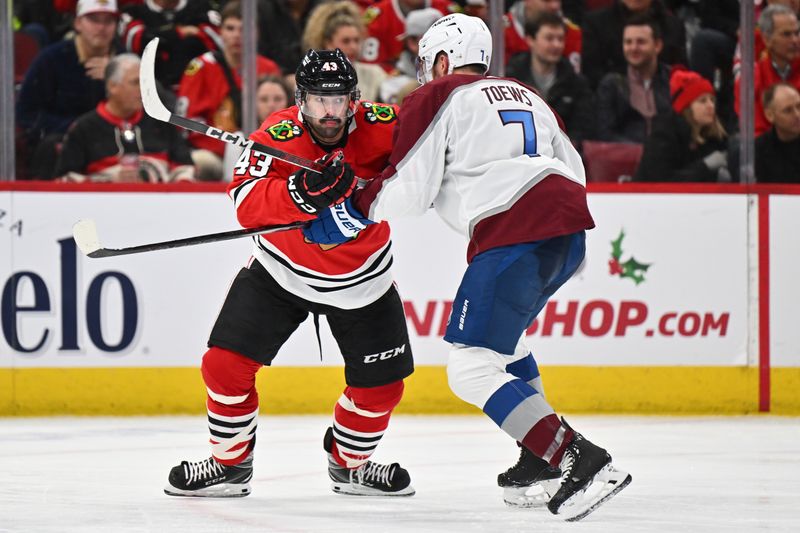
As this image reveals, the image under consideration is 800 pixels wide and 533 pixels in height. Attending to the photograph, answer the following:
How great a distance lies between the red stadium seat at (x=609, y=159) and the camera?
16.4 feet

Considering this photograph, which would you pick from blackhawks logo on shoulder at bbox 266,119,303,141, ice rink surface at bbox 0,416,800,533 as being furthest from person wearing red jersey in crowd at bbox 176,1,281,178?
blackhawks logo on shoulder at bbox 266,119,303,141

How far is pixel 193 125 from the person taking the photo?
3.10 m

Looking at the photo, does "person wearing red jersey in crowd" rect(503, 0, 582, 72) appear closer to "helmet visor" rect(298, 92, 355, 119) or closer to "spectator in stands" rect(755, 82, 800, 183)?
"spectator in stands" rect(755, 82, 800, 183)

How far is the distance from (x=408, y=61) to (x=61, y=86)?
51.7 inches

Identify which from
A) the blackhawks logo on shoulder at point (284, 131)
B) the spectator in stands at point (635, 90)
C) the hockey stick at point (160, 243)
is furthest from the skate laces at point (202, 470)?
the spectator in stands at point (635, 90)

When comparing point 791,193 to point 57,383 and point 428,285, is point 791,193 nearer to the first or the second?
point 428,285

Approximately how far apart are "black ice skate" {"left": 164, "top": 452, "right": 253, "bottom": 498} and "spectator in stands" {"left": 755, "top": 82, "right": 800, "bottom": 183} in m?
2.62

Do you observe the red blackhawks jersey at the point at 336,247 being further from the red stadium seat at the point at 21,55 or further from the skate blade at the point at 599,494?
the red stadium seat at the point at 21,55

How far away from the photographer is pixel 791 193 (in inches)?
194

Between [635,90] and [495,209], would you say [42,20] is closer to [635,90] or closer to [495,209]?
[635,90]

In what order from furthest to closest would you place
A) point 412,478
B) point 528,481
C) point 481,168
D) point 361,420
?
point 412,478 < point 361,420 < point 528,481 < point 481,168

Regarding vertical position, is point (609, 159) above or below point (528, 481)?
above

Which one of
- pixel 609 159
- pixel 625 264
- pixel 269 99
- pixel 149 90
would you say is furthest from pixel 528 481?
pixel 269 99

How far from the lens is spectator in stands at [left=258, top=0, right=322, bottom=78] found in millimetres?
4951
